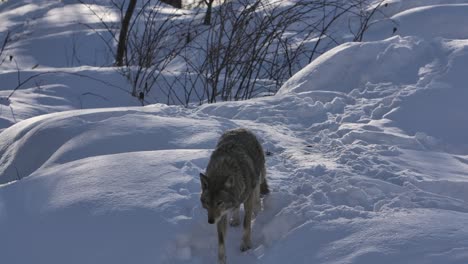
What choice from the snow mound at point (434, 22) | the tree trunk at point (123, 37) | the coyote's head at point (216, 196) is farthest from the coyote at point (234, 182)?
the tree trunk at point (123, 37)

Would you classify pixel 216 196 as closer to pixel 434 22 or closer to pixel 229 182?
pixel 229 182

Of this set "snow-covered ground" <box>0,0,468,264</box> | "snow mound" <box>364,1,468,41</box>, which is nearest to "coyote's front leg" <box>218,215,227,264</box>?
"snow-covered ground" <box>0,0,468,264</box>

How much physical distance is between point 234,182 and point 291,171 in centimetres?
99

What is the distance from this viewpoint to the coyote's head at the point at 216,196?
3352 mm

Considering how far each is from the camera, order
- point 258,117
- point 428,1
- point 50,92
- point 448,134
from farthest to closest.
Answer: point 428,1
point 50,92
point 258,117
point 448,134

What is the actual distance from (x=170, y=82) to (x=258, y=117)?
3094 millimetres

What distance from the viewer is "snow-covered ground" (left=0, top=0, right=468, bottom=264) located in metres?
3.38

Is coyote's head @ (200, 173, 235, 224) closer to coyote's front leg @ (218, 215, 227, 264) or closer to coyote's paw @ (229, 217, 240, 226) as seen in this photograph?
coyote's front leg @ (218, 215, 227, 264)

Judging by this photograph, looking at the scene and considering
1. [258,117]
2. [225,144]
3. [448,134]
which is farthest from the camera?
[258,117]

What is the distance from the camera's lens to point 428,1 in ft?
36.4

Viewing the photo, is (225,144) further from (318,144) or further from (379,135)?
(379,135)

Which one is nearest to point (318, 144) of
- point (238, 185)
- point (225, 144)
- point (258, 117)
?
point (258, 117)

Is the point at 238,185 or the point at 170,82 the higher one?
the point at 238,185

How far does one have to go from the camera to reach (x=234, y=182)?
3496 millimetres
